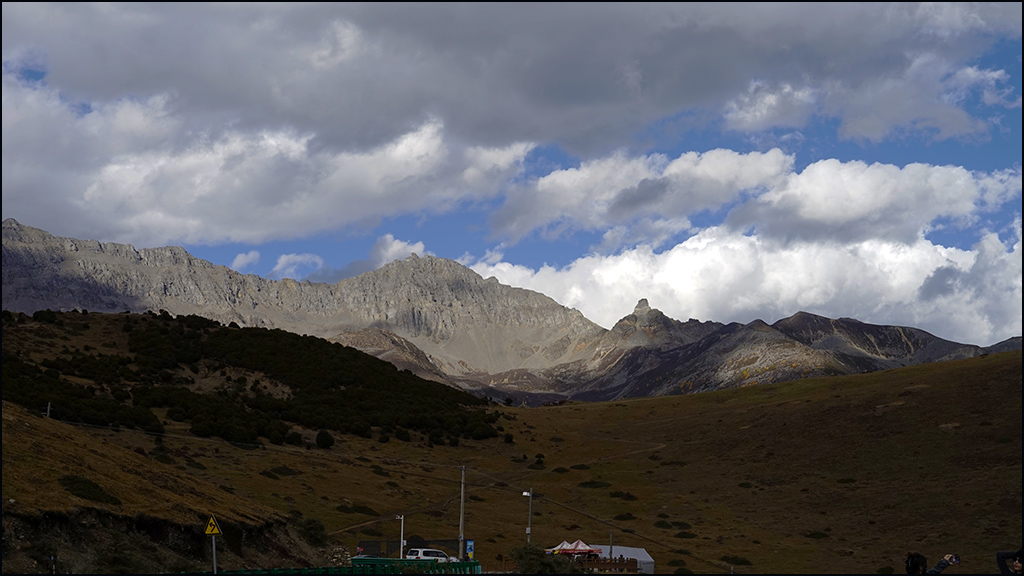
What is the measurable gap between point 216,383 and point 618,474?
2404 inches

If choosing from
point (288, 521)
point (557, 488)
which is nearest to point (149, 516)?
point (288, 521)

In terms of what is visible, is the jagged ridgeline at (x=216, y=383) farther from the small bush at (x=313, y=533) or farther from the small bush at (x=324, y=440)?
the small bush at (x=313, y=533)

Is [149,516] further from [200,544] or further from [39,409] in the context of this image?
[39,409]

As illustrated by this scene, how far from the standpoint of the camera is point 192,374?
120750mm

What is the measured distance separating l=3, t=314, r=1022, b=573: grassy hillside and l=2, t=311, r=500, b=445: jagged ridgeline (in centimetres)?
99

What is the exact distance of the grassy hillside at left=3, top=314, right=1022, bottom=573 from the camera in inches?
1960

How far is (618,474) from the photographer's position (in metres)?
107

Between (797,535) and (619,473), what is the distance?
113ft

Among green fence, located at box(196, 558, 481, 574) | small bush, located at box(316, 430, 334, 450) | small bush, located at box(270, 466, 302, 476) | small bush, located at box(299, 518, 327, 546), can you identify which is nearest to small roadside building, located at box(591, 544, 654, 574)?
green fence, located at box(196, 558, 481, 574)

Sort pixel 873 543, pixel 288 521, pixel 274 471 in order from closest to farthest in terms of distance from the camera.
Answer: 1. pixel 288 521
2. pixel 873 543
3. pixel 274 471

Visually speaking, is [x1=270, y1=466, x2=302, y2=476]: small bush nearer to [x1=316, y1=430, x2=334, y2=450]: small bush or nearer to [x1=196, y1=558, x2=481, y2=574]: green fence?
[x1=316, y1=430, x2=334, y2=450]: small bush

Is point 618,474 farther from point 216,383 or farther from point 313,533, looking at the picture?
point 216,383

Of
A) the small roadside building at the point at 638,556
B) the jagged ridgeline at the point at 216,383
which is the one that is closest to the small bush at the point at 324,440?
the jagged ridgeline at the point at 216,383

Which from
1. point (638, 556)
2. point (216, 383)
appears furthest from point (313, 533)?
point (216, 383)
